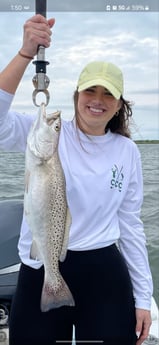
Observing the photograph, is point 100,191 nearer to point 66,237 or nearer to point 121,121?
point 66,237

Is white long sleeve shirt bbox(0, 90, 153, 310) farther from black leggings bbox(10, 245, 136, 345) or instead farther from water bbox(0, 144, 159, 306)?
water bbox(0, 144, 159, 306)

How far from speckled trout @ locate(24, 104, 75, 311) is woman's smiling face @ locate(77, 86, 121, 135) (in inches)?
11.5

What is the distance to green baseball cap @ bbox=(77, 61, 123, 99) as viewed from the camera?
2.05 m

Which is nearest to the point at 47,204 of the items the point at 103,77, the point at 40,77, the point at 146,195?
the point at 40,77

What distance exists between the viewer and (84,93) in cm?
210

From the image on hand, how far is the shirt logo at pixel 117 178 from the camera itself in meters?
2.14

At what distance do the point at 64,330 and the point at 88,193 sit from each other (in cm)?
62

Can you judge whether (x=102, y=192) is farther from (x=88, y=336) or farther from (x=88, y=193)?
(x=88, y=336)

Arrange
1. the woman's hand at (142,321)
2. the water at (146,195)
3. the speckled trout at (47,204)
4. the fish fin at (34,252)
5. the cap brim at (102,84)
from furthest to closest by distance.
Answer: the water at (146,195) → the woman's hand at (142,321) → the cap brim at (102,84) → the fish fin at (34,252) → the speckled trout at (47,204)

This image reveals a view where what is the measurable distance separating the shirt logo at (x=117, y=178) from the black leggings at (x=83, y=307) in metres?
0.28

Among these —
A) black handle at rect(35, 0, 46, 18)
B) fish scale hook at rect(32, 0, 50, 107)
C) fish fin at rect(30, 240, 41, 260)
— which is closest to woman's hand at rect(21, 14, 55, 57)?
fish scale hook at rect(32, 0, 50, 107)

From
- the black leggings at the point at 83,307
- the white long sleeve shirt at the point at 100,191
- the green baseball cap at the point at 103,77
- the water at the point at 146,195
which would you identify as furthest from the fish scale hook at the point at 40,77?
the water at the point at 146,195

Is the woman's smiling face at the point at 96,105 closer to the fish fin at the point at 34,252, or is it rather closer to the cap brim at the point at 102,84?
the cap brim at the point at 102,84

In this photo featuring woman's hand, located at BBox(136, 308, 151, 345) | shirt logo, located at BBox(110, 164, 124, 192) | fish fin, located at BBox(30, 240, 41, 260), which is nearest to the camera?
fish fin, located at BBox(30, 240, 41, 260)
